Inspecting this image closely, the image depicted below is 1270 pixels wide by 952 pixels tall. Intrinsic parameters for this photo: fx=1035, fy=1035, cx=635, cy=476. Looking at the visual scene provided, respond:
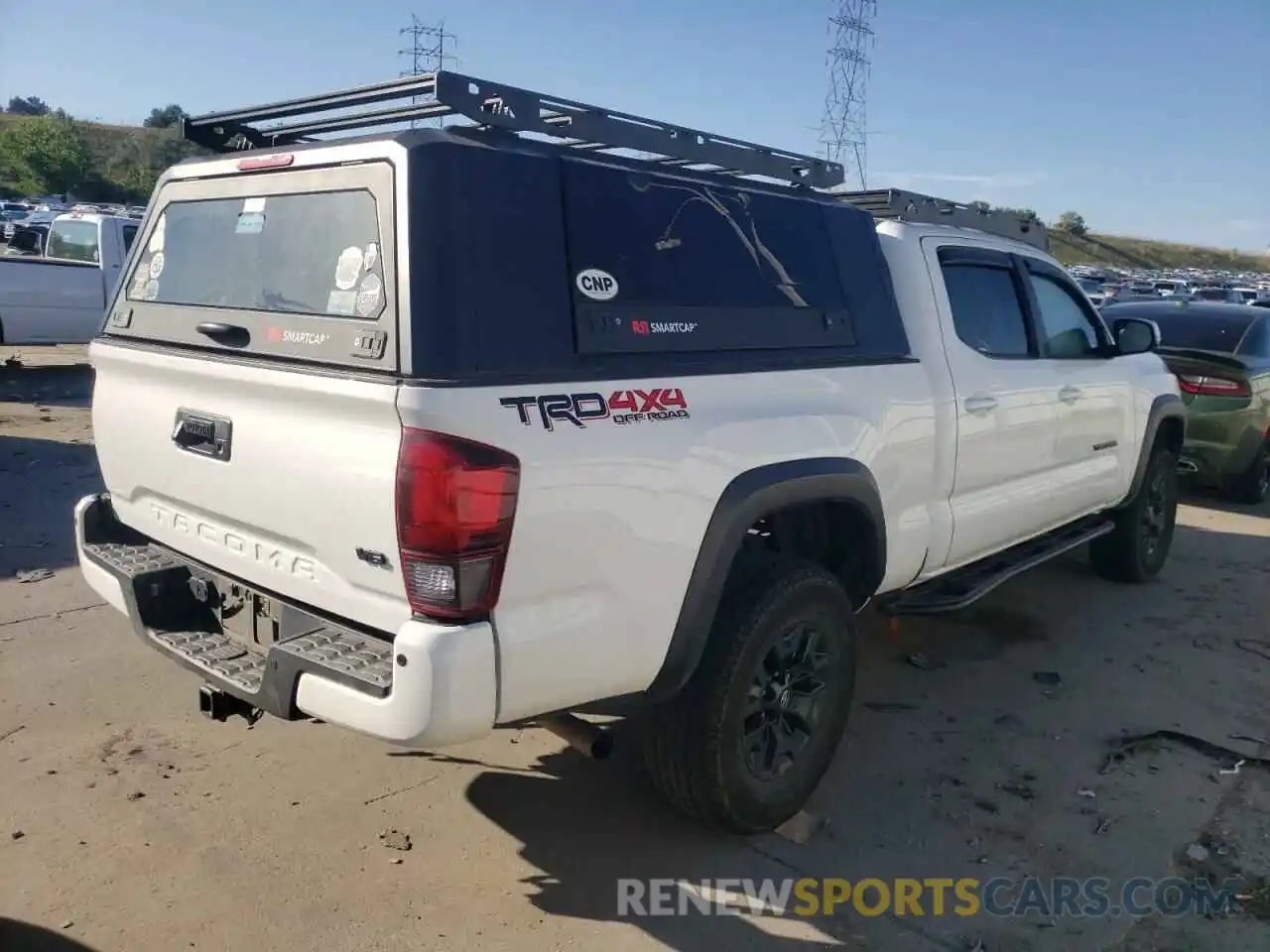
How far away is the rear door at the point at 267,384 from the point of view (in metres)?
2.60

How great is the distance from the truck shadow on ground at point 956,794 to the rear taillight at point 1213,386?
3.67 metres

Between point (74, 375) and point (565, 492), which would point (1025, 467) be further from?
point (74, 375)

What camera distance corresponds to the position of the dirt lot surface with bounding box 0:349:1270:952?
9.91 feet

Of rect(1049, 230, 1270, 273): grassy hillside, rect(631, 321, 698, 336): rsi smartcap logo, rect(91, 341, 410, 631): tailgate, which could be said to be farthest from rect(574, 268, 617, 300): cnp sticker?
rect(1049, 230, 1270, 273): grassy hillside

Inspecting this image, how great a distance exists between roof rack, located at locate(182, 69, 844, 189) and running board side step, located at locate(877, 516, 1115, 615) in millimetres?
1756

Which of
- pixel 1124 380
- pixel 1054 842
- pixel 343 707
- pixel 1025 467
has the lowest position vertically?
pixel 1054 842

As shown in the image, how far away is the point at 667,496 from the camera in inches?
114

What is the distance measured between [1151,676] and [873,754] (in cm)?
186

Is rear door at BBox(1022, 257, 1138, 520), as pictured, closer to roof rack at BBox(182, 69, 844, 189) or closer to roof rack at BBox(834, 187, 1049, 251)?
roof rack at BBox(834, 187, 1049, 251)

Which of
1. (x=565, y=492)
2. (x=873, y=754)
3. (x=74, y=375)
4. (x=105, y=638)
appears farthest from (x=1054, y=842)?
(x=74, y=375)

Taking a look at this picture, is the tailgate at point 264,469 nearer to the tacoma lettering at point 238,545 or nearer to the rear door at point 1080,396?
the tacoma lettering at point 238,545

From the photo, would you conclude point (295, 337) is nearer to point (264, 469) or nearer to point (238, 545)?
point (264, 469)

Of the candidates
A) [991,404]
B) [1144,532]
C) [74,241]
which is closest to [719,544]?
[991,404]

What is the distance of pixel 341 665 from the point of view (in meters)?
2.63
